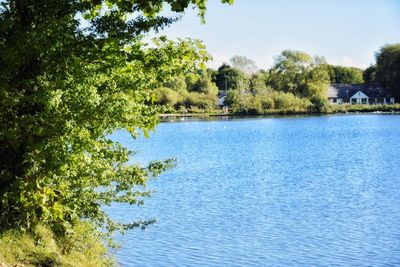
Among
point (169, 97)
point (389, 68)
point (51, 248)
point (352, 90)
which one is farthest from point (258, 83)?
point (51, 248)

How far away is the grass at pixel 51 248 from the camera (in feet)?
34.5

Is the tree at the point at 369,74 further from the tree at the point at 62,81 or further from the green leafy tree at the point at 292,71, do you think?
the tree at the point at 62,81

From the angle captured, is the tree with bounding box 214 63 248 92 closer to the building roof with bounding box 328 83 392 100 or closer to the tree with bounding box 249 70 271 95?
the tree with bounding box 249 70 271 95

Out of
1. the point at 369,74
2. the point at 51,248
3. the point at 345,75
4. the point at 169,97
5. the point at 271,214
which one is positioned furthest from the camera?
the point at 345,75

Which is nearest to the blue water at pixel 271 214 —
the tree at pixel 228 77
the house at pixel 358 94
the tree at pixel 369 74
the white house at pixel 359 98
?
the house at pixel 358 94

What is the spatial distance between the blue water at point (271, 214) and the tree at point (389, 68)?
334 ft

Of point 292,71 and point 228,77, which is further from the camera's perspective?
point 228,77

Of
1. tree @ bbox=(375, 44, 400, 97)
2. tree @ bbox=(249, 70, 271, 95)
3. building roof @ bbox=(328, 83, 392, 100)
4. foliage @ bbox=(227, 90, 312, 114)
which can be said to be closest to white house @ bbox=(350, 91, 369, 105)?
building roof @ bbox=(328, 83, 392, 100)

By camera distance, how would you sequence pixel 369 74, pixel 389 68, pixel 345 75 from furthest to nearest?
1. pixel 345 75
2. pixel 369 74
3. pixel 389 68

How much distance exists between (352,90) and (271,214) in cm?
14490

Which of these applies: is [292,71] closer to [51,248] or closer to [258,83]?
[258,83]

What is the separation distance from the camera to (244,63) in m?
172

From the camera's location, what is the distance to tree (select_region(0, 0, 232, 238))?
29.1ft

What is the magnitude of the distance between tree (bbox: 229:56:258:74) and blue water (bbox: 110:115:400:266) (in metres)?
126
